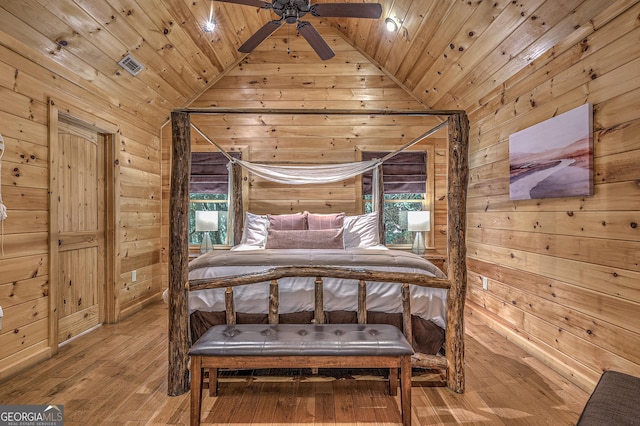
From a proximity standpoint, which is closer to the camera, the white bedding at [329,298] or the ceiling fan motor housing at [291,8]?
the white bedding at [329,298]

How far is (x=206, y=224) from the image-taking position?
4066 millimetres

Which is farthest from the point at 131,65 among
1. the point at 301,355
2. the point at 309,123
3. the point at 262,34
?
the point at 301,355

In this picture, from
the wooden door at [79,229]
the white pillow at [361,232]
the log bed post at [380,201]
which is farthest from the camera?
the log bed post at [380,201]

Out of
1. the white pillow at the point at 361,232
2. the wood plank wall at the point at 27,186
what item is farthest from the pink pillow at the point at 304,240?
the wood plank wall at the point at 27,186

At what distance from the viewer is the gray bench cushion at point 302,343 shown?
5.60 feet

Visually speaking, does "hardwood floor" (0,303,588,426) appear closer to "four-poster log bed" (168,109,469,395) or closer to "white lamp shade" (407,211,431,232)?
"four-poster log bed" (168,109,469,395)

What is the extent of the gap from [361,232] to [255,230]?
114 centimetres

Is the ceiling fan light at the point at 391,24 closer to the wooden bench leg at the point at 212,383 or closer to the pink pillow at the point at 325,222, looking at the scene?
the pink pillow at the point at 325,222

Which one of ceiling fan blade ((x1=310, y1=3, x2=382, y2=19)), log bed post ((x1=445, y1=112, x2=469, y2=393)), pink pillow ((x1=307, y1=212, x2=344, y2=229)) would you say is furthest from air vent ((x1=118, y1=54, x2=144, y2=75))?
log bed post ((x1=445, y1=112, x2=469, y2=393))

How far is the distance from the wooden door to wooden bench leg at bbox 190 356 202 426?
1722mm

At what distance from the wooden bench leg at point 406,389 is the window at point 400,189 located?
8.96 ft

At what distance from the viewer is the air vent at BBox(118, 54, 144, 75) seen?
303 cm

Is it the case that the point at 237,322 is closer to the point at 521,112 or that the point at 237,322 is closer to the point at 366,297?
the point at 366,297

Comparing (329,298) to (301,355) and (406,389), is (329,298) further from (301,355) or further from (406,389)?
(406,389)
